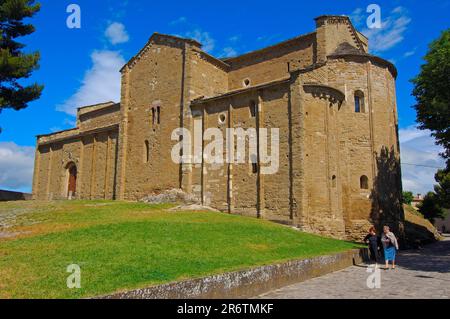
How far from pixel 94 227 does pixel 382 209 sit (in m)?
17.1

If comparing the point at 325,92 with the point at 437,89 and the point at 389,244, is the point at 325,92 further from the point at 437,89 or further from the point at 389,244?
the point at 389,244

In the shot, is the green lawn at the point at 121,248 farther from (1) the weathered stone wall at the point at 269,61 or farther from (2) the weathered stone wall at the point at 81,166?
(1) the weathered stone wall at the point at 269,61

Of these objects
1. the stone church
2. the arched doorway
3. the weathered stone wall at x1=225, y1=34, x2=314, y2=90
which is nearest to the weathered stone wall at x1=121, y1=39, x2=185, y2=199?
the stone church

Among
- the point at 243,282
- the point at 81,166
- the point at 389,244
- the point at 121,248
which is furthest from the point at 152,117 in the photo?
the point at 243,282

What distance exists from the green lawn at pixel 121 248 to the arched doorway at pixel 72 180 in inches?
553

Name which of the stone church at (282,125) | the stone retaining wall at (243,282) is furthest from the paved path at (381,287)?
the stone church at (282,125)

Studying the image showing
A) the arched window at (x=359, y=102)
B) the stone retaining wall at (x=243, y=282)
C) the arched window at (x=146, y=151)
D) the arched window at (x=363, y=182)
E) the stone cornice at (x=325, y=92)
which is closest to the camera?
the stone retaining wall at (x=243, y=282)

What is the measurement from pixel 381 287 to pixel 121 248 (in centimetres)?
739

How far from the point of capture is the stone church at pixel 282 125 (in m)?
21.3

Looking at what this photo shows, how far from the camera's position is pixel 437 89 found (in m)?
15.6

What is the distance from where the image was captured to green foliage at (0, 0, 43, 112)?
23000 mm

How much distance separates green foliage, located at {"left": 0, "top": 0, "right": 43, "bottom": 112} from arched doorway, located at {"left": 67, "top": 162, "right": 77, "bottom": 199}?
35.4 feet

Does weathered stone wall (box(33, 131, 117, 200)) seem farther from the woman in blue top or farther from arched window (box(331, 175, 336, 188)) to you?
the woman in blue top

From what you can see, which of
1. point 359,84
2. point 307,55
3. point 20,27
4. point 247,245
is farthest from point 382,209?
point 20,27
